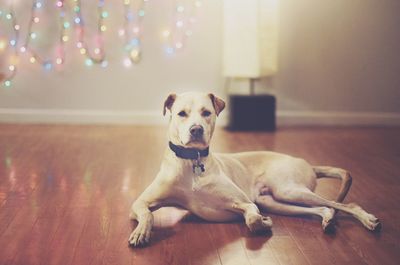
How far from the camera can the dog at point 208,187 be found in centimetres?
260

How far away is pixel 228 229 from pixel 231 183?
8.0 inches

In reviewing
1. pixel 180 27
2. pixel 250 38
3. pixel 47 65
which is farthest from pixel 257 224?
pixel 47 65

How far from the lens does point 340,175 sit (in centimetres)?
298

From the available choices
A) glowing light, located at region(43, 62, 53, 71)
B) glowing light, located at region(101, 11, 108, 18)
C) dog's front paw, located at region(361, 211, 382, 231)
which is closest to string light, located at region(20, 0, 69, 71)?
glowing light, located at region(43, 62, 53, 71)

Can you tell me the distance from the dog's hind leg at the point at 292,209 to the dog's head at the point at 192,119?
51 cm

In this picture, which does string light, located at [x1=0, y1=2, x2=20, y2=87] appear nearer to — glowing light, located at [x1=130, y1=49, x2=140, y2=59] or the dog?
glowing light, located at [x1=130, y1=49, x2=140, y2=59]

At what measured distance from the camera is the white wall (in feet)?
18.2

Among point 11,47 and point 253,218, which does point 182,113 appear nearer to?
point 253,218

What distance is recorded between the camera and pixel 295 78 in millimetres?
5695

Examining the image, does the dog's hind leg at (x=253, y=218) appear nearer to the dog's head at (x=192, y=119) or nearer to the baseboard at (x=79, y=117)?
the dog's head at (x=192, y=119)

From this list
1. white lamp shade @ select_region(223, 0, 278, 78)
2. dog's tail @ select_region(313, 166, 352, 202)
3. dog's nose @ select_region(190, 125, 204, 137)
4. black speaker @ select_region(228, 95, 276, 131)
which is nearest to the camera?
dog's nose @ select_region(190, 125, 204, 137)

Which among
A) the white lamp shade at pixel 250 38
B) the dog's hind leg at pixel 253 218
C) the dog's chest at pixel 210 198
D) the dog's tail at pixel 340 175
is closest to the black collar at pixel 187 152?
the dog's chest at pixel 210 198

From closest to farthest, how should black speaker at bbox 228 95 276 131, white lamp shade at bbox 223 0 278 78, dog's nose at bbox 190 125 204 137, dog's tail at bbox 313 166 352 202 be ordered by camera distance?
dog's nose at bbox 190 125 204 137 < dog's tail at bbox 313 166 352 202 < white lamp shade at bbox 223 0 278 78 < black speaker at bbox 228 95 276 131

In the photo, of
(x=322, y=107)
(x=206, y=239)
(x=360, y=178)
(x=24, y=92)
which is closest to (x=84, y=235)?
(x=206, y=239)
